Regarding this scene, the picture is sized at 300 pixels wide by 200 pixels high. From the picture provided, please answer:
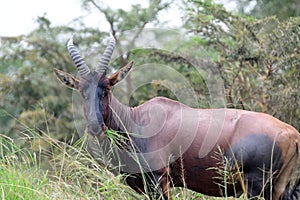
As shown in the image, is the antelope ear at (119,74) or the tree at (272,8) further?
the tree at (272,8)

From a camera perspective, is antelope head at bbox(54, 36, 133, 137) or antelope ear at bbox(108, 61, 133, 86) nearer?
antelope head at bbox(54, 36, 133, 137)

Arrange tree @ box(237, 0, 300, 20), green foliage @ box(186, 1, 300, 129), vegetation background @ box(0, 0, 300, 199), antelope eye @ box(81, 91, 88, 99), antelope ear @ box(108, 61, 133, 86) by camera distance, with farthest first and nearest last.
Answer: tree @ box(237, 0, 300, 20), green foliage @ box(186, 1, 300, 129), antelope ear @ box(108, 61, 133, 86), antelope eye @ box(81, 91, 88, 99), vegetation background @ box(0, 0, 300, 199)

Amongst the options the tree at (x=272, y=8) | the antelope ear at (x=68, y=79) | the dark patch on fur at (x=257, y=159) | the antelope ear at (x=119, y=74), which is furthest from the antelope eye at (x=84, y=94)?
the tree at (x=272, y=8)

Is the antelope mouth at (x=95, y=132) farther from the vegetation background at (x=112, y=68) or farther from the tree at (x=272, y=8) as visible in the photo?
the tree at (x=272, y=8)

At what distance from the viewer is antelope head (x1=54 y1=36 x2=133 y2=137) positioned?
217 inches

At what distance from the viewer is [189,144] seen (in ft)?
18.8

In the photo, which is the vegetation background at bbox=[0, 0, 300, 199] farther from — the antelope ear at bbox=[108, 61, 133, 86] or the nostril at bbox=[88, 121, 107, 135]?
the antelope ear at bbox=[108, 61, 133, 86]

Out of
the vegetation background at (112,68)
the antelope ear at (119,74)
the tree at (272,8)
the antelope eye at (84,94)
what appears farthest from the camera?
the tree at (272,8)

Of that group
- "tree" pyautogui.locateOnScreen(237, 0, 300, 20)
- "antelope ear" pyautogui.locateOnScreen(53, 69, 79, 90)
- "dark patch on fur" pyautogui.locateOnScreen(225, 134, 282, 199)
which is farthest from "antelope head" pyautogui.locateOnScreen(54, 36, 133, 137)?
"tree" pyautogui.locateOnScreen(237, 0, 300, 20)

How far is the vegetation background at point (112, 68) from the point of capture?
17.0 ft

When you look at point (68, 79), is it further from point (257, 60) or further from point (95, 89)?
point (257, 60)

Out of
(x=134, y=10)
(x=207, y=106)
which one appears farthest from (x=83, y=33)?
(x=207, y=106)

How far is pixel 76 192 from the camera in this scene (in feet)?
16.2

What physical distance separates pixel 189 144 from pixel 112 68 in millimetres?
3255
